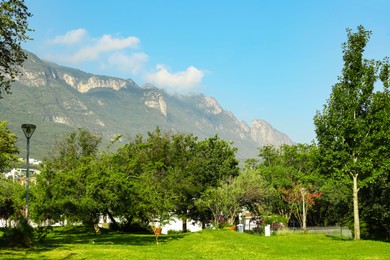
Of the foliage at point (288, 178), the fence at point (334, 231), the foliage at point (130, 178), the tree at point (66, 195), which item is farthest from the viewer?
the foliage at point (288, 178)

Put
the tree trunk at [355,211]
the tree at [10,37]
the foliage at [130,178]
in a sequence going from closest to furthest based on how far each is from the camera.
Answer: the tree at [10,37] → the foliage at [130,178] → the tree trunk at [355,211]

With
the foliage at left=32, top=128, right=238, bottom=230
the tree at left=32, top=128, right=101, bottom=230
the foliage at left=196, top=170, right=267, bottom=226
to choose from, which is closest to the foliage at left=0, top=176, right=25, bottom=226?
the tree at left=32, top=128, right=101, bottom=230

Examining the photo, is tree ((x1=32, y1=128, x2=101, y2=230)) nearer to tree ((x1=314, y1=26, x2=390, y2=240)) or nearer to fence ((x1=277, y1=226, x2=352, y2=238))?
tree ((x1=314, y1=26, x2=390, y2=240))

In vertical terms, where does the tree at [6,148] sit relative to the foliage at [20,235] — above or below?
above

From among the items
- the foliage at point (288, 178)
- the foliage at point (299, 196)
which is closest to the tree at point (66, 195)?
the foliage at point (299, 196)

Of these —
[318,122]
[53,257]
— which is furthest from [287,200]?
[53,257]

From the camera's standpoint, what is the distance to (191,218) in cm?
6688

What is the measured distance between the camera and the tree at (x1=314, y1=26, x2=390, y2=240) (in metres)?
36.1

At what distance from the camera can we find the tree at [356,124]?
36.1 metres

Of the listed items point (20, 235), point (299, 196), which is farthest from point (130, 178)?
point (299, 196)

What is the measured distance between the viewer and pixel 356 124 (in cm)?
3584

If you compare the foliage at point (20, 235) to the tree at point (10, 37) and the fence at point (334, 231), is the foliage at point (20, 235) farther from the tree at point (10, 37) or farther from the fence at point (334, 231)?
the fence at point (334, 231)

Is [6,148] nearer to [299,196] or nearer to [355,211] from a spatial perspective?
[355,211]

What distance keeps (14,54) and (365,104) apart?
27.8 meters
